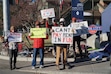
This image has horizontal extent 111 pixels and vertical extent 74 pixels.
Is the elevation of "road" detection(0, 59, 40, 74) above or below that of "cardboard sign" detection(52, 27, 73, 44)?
below

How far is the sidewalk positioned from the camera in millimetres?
12945

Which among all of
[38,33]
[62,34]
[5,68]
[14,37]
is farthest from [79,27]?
[5,68]

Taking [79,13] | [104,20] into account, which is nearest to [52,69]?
[79,13]

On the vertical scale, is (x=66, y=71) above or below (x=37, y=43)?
below

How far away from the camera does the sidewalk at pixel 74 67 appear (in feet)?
42.5

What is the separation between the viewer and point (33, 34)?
13.8m

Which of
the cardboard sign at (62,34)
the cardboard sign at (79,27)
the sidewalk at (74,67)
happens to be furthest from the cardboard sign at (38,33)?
the cardboard sign at (79,27)

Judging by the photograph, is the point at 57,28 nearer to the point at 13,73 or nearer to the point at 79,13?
the point at 13,73

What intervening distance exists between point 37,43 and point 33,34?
41cm

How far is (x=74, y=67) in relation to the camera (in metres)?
14.0

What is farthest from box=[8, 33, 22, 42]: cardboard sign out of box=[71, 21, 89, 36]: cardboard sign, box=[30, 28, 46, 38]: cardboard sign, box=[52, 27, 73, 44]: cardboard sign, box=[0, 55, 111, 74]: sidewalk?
box=[71, 21, 89, 36]: cardboard sign

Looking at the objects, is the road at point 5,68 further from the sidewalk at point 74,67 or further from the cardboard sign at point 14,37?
the cardboard sign at point 14,37

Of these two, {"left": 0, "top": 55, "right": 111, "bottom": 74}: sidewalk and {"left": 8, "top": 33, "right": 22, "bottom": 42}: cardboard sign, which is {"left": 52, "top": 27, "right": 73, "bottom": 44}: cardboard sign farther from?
{"left": 8, "top": 33, "right": 22, "bottom": 42}: cardboard sign

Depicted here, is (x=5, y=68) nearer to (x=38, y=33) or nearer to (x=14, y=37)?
(x=14, y=37)
